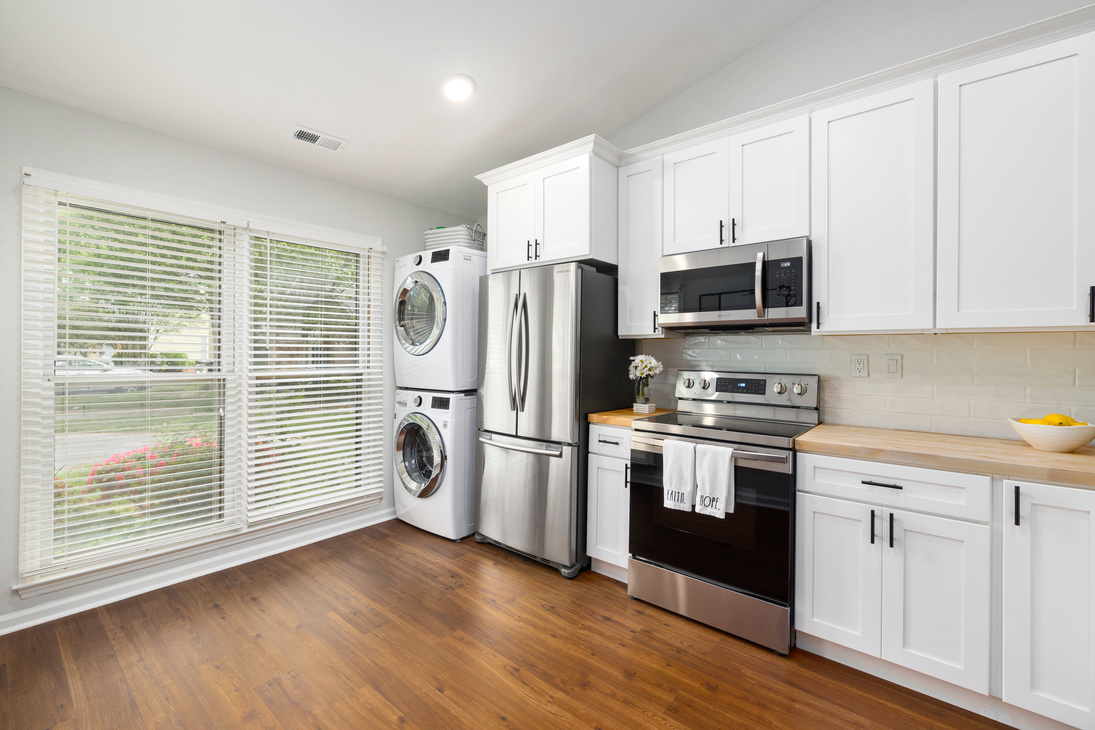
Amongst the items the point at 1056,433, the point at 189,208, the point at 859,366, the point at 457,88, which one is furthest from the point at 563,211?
the point at 1056,433

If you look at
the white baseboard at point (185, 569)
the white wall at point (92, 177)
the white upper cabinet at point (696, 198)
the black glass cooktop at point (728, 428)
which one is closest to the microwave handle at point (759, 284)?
the white upper cabinet at point (696, 198)

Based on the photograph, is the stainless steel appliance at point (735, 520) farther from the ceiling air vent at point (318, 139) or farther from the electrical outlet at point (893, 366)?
the ceiling air vent at point (318, 139)

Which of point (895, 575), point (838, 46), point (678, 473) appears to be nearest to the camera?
point (895, 575)

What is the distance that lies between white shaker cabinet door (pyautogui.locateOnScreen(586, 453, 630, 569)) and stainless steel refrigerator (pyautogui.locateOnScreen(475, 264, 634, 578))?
0.06 meters

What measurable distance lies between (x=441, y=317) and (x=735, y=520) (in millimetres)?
2196

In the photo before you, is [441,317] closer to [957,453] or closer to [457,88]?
[457,88]

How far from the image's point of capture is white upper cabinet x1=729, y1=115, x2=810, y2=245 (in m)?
2.27

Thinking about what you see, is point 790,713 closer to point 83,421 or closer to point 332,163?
point 83,421

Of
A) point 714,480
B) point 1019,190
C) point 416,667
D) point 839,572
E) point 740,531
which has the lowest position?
point 416,667

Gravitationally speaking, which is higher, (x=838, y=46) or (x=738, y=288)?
(x=838, y=46)

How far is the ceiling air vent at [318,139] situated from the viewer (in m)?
2.85

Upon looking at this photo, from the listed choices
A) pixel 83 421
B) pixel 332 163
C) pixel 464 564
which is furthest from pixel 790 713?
pixel 332 163

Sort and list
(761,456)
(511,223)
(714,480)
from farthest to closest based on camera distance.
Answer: (511,223) < (714,480) < (761,456)

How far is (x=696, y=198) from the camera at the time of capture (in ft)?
8.51
